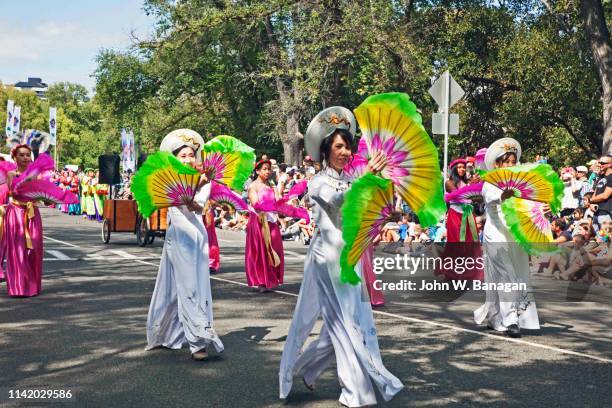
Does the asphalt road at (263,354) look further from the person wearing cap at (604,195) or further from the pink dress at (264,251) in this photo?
the person wearing cap at (604,195)

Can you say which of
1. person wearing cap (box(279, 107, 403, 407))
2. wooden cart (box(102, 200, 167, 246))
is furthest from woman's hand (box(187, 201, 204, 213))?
wooden cart (box(102, 200, 167, 246))

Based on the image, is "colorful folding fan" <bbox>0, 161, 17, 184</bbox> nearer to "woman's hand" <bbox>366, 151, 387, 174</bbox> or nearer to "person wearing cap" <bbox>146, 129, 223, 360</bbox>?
"person wearing cap" <bbox>146, 129, 223, 360</bbox>

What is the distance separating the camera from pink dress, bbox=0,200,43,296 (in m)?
12.2

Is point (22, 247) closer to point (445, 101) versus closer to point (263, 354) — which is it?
point (263, 354)

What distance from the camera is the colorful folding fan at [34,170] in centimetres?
1209

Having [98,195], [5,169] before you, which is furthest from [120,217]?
[98,195]

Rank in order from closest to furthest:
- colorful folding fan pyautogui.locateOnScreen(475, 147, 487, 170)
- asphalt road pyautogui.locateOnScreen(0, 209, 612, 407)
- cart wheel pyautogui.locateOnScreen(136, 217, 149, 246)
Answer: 1. asphalt road pyautogui.locateOnScreen(0, 209, 612, 407)
2. colorful folding fan pyautogui.locateOnScreen(475, 147, 487, 170)
3. cart wheel pyautogui.locateOnScreen(136, 217, 149, 246)

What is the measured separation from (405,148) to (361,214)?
19.3 inches

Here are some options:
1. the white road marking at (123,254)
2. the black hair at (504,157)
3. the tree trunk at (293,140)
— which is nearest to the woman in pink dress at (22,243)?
the white road marking at (123,254)

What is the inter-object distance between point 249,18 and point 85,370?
937 inches

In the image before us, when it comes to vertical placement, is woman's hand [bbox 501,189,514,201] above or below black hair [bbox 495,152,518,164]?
below

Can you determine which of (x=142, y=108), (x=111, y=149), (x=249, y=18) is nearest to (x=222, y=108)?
(x=142, y=108)

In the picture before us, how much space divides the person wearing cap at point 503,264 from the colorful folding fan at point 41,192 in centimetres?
559

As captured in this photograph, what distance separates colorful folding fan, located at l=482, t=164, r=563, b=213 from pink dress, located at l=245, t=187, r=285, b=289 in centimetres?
475
